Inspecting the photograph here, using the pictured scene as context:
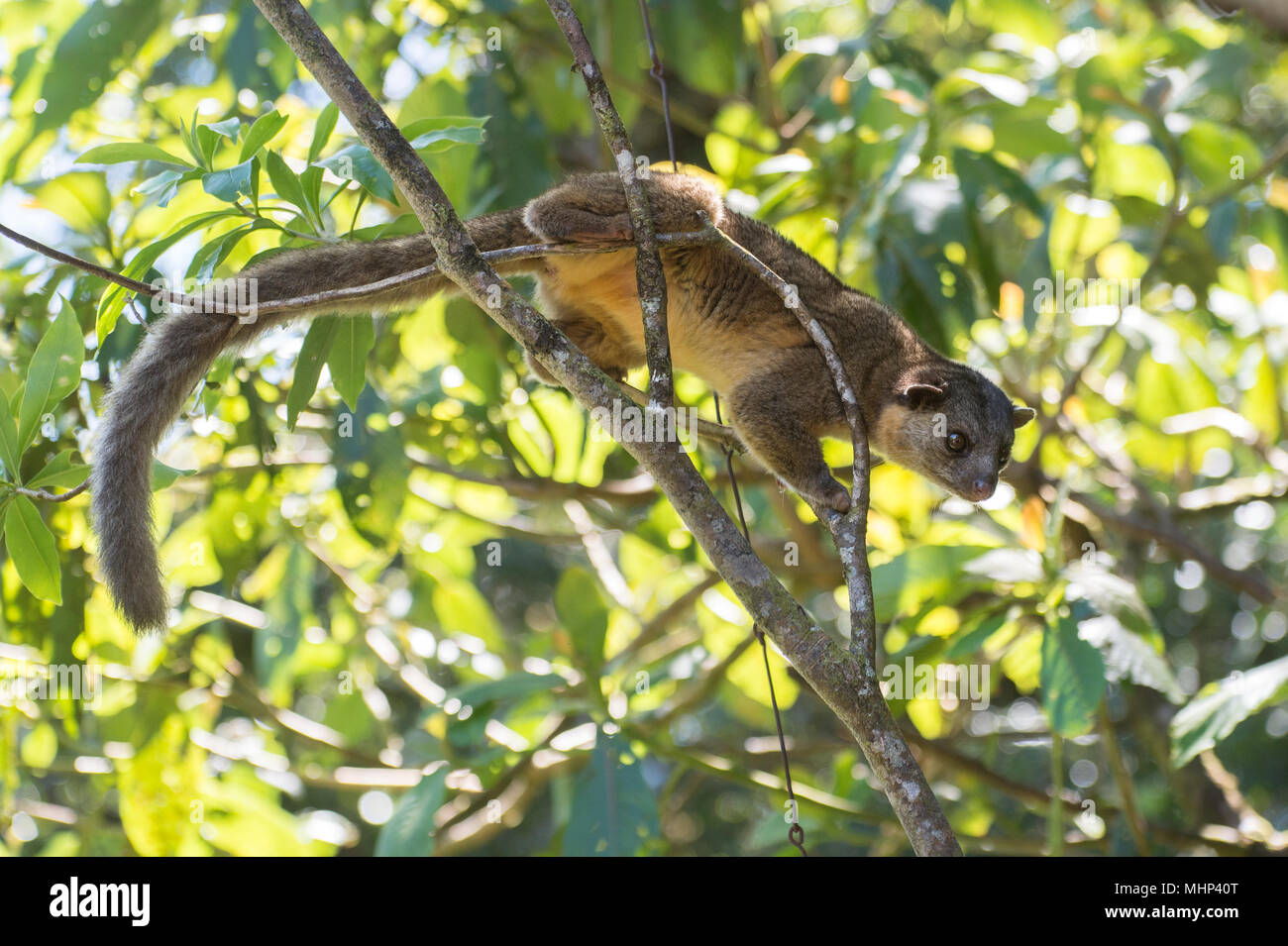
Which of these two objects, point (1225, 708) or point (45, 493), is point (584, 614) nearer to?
point (45, 493)

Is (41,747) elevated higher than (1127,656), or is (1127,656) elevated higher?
(41,747)

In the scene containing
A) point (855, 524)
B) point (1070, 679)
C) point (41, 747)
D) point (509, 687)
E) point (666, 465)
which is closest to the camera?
point (666, 465)

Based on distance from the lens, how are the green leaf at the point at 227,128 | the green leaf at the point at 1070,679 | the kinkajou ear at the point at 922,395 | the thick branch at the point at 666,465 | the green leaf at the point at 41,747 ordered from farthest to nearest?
1. the green leaf at the point at 41,747
2. the kinkajou ear at the point at 922,395
3. the green leaf at the point at 1070,679
4. the green leaf at the point at 227,128
5. the thick branch at the point at 666,465

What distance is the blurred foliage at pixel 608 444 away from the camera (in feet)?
13.6

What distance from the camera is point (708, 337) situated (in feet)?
13.5

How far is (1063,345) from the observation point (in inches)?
229

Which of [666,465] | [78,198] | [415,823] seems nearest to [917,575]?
[666,465]

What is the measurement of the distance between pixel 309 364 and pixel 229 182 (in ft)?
1.93

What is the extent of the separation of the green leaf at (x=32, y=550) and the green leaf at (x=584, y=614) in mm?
2096

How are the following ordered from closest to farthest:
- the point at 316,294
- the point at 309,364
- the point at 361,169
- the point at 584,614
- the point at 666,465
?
the point at 666,465 < the point at 316,294 < the point at 361,169 < the point at 309,364 < the point at 584,614

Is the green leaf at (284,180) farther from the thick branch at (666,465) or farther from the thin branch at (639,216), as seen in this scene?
the thin branch at (639,216)

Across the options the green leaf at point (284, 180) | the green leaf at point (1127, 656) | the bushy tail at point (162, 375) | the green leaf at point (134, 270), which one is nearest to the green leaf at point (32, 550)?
the bushy tail at point (162, 375)

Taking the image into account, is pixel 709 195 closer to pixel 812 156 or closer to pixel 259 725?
pixel 812 156

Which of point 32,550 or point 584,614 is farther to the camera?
point 584,614
